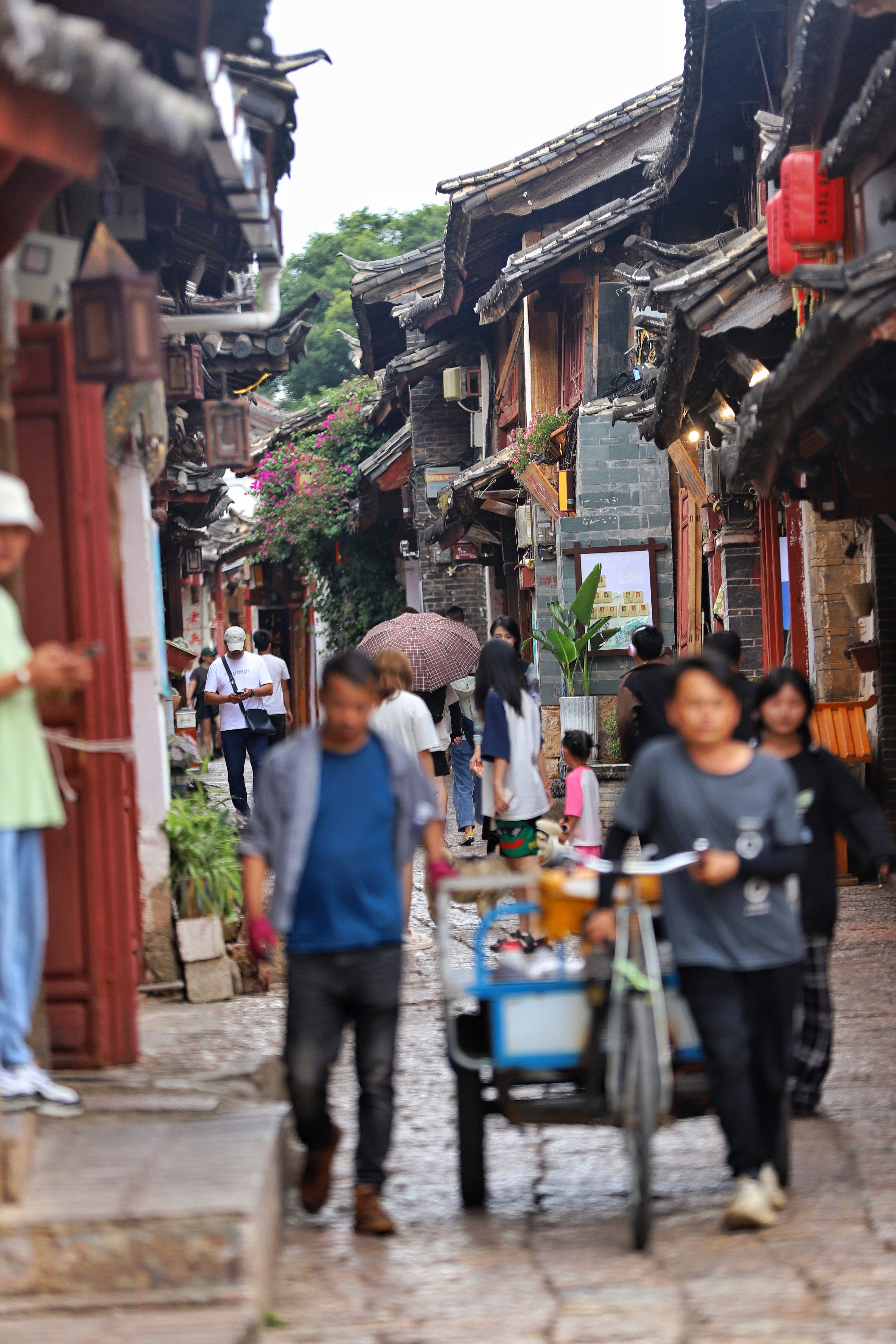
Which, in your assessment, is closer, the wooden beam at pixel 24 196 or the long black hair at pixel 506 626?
the wooden beam at pixel 24 196

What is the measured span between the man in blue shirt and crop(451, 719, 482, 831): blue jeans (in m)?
8.32

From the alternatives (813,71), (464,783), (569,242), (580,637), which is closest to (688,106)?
(813,71)

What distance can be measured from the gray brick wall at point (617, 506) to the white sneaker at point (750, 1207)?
42.9 feet

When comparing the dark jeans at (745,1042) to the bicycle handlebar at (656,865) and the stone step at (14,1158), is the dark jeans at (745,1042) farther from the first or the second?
the stone step at (14,1158)

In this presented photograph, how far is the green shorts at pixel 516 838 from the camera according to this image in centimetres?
905

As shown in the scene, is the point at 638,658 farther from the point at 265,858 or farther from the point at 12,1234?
the point at 12,1234

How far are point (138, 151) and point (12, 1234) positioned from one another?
4.66 metres

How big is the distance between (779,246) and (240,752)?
6.60 meters

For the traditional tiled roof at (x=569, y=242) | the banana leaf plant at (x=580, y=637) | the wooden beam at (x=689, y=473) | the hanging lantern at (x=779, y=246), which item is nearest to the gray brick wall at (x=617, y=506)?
the banana leaf plant at (x=580, y=637)

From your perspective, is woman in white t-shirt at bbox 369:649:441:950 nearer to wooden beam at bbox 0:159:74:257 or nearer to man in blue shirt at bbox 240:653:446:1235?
man in blue shirt at bbox 240:653:446:1235

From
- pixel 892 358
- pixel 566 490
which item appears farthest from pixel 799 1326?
pixel 566 490

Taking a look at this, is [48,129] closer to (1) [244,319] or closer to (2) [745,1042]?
(2) [745,1042]

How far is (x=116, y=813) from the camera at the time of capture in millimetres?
6129

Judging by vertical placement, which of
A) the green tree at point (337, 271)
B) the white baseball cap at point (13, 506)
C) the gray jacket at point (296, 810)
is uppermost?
the green tree at point (337, 271)
